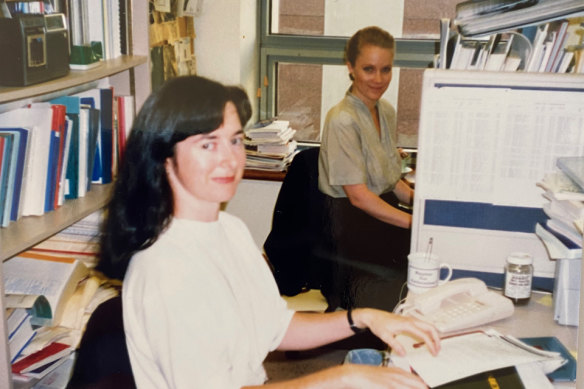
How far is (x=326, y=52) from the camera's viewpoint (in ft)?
11.2

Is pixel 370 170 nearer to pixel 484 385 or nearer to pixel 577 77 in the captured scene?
pixel 577 77

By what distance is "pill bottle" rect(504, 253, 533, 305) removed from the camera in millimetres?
1569

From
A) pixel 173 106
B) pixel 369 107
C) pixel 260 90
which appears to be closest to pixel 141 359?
pixel 173 106

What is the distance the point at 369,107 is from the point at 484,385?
1717 millimetres

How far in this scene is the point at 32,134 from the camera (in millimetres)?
1482

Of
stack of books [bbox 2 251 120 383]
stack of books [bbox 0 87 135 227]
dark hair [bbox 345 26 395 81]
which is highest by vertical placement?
dark hair [bbox 345 26 395 81]

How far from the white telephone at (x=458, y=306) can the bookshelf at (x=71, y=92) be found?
2.65ft

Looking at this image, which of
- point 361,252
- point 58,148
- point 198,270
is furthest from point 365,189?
point 198,270

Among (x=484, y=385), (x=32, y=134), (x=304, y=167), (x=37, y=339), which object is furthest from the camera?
(x=304, y=167)

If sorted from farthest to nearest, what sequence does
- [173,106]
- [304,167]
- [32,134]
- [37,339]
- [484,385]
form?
[304,167], [37,339], [32,134], [173,106], [484,385]

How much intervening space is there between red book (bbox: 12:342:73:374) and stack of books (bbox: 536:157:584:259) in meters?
1.16

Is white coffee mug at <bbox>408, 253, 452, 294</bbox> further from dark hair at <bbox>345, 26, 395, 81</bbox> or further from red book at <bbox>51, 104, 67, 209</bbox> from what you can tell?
dark hair at <bbox>345, 26, 395, 81</bbox>

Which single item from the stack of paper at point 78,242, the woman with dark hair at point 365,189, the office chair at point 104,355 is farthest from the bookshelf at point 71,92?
the woman with dark hair at point 365,189

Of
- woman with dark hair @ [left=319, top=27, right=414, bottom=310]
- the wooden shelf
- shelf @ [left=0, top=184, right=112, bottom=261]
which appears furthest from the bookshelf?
the wooden shelf
